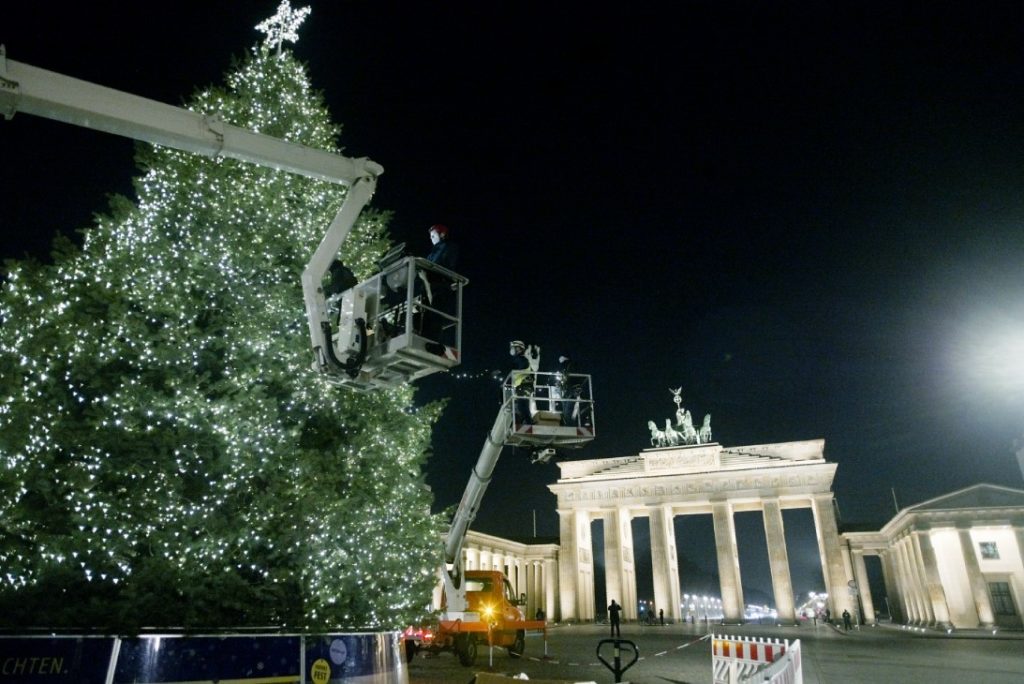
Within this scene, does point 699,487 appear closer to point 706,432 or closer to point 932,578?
point 706,432

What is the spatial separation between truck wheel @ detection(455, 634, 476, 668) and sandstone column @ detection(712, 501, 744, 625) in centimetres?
4262

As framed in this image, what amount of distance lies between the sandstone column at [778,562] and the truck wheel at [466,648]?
44472 millimetres

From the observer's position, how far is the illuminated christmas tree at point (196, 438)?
7277 mm

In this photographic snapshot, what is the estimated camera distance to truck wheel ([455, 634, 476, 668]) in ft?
56.3

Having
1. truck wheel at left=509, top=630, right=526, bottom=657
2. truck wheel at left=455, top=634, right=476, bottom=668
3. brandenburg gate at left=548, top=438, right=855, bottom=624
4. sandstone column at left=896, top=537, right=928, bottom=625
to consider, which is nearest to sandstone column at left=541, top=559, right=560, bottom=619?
brandenburg gate at left=548, top=438, right=855, bottom=624

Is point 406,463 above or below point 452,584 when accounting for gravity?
above

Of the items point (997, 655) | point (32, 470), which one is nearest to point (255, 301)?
point (32, 470)

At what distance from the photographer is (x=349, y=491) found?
9.79 m

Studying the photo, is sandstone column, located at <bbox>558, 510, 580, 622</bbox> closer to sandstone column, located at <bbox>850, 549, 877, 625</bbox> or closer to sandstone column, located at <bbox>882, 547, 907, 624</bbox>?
sandstone column, located at <bbox>850, 549, 877, 625</bbox>

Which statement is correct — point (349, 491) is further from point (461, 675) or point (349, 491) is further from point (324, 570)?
point (461, 675)

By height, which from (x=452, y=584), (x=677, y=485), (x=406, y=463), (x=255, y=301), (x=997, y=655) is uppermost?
(x=677, y=485)

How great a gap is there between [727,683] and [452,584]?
7.44m

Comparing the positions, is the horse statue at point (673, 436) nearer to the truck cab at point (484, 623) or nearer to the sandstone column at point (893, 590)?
the sandstone column at point (893, 590)

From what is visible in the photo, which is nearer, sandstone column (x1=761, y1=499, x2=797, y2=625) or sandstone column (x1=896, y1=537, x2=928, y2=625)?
sandstone column (x1=896, y1=537, x2=928, y2=625)
